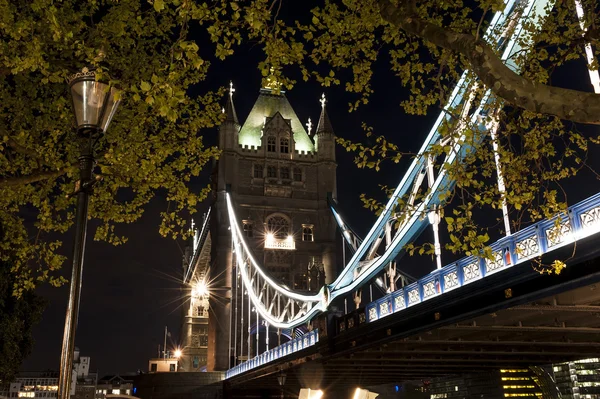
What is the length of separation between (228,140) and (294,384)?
28.5 m

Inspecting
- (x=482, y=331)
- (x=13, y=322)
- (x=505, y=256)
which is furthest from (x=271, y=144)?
(x=505, y=256)

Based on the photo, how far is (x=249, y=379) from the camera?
38.6 m

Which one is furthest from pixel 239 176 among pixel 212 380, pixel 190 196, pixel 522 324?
pixel 190 196

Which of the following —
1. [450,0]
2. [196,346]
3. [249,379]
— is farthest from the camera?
[196,346]

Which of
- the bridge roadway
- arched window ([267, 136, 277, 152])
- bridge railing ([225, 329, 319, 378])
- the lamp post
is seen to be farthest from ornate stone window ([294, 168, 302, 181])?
the lamp post

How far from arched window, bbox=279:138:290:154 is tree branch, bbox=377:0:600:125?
56.1 metres

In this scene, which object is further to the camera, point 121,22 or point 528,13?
point 528,13

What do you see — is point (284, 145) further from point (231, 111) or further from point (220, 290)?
point (220, 290)

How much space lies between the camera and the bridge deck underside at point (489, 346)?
1582cm

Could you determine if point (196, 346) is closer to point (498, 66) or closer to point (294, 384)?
point (294, 384)

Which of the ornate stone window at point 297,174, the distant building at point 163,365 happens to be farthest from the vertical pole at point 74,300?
the distant building at point 163,365

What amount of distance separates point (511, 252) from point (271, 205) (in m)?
47.2

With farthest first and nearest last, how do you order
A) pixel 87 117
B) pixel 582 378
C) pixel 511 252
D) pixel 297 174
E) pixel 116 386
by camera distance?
pixel 297 174
pixel 116 386
pixel 582 378
pixel 511 252
pixel 87 117

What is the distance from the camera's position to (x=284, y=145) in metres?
63.3
